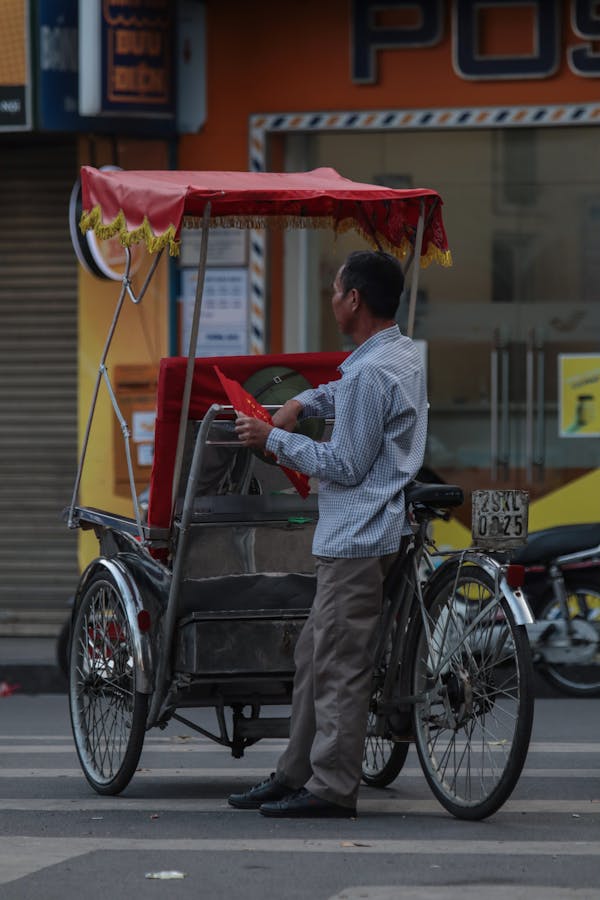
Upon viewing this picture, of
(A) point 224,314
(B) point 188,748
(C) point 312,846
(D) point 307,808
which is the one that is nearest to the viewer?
(C) point 312,846

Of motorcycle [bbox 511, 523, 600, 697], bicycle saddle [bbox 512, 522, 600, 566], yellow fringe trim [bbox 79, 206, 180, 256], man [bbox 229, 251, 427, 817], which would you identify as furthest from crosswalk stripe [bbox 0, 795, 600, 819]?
bicycle saddle [bbox 512, 522, 600, 566]

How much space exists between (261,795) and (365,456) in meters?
1.15

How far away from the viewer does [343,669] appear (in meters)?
5.70

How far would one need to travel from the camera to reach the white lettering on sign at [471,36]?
41.3 ft

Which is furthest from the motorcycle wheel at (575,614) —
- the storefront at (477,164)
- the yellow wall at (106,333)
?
the yellow wall at (106,333)

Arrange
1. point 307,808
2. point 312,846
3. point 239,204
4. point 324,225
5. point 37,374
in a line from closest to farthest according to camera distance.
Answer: point 312,846 < point 307,808 < point 239,204 < point 324,225 < point 37,374

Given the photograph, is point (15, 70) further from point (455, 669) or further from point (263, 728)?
point (455, 669)

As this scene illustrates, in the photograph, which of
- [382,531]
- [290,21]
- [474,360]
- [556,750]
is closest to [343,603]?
[382,531]

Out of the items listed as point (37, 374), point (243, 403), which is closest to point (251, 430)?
point (243, 403)

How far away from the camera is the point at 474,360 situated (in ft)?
42.4

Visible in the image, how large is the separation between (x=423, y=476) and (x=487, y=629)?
541 centimetres

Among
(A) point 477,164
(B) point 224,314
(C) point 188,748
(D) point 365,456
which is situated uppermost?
(A) point 477,164

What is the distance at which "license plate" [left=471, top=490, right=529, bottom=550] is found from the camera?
5.60m

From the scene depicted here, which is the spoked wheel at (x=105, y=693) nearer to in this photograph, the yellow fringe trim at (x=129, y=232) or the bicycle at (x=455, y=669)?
the bicycle at (x=455, y=669)
